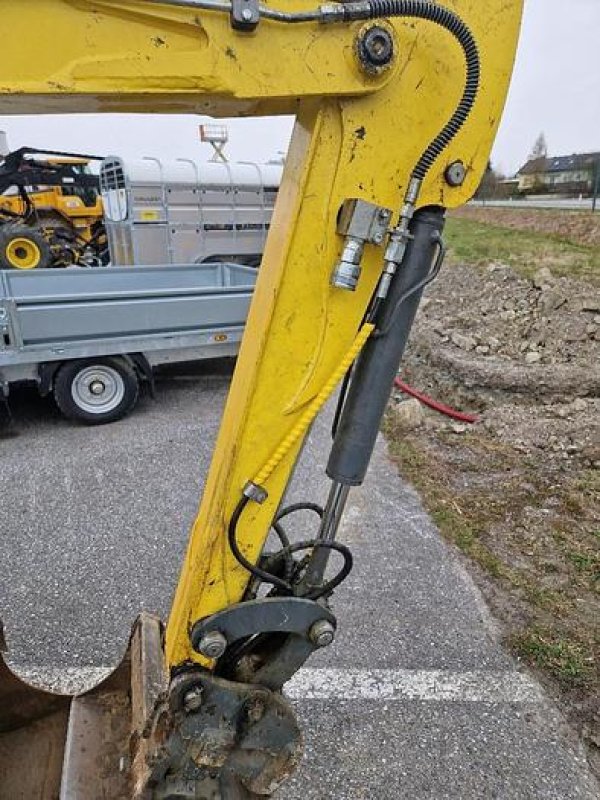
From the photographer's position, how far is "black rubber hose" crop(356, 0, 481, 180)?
128 centimetres

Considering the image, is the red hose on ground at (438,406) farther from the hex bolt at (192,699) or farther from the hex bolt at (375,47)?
the hex bolt at (375,47)

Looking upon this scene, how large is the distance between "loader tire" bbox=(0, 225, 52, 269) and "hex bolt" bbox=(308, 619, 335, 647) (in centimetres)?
1128

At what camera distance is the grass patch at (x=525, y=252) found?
10492mm

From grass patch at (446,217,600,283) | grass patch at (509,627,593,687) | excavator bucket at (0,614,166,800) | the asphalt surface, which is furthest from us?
grass patch at (446,217,600,283)

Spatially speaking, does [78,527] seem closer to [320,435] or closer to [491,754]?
[320,435]

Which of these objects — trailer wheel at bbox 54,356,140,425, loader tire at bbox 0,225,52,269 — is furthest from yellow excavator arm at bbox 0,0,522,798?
loader tire at bbox 0,225,52,269

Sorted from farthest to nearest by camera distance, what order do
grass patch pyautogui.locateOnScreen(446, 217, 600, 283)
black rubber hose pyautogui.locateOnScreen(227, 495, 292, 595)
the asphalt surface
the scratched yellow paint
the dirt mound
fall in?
grass patch pyautogui.locateOnScreen(446, 217, 600, 283) < the dirt mound < the asphalt surface < black rubber hose pyautogui.locateOnScreen(227, 495, 292, 595) < the scratched yellow paint

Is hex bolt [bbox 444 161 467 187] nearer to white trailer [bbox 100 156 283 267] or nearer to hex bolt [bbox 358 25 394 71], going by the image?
hex bolt [bbox 358 25 394 71]

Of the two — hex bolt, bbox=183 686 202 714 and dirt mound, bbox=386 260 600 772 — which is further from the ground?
hex bolt, bbox=183 686 202 714

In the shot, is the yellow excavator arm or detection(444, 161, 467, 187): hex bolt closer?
the yellow excavator arm

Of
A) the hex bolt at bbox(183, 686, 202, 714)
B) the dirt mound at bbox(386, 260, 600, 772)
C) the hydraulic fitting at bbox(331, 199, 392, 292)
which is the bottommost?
the dirt mound at bbox(386, 260, 600, 772)

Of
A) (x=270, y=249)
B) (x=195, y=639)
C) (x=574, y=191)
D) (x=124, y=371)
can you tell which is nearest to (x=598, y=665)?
(x=195, y=639)

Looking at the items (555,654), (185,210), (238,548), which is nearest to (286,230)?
(238,548)

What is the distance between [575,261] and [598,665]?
9.42m
